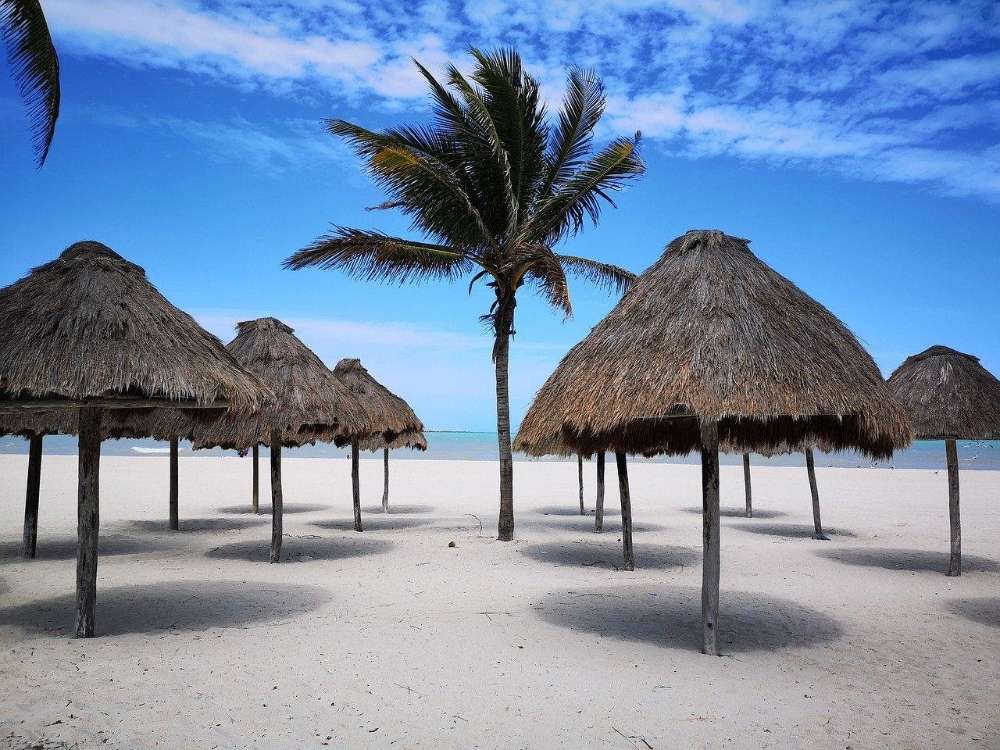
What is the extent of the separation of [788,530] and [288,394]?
10.5 m

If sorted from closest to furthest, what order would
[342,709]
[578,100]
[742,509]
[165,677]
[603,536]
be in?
[342,709], [165,677], [578,100], [603,536], [742,509]

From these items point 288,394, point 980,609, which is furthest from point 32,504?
point 980,609

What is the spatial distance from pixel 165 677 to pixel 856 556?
10.5 metres

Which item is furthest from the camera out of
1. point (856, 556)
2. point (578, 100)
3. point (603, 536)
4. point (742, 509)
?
point (742, 509)

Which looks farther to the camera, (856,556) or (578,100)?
(578,100)

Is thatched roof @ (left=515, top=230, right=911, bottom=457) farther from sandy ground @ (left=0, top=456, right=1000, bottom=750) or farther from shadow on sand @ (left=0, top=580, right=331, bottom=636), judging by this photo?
shadow on sand @ (left=0, top=580, right=331, bottom=636)

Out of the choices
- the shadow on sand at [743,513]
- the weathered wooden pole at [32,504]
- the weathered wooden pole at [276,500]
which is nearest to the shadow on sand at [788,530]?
the shadow on sand at [743,513]

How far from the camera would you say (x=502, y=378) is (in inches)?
524

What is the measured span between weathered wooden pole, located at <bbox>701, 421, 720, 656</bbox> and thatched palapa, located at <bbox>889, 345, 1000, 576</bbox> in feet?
15.9

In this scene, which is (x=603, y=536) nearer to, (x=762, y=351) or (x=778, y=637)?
(x=778, y=637)

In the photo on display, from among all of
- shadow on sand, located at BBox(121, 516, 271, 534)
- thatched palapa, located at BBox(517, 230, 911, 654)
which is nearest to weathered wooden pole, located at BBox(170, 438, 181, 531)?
shadow on sand, located at BBox(121, 516, 271, 534)

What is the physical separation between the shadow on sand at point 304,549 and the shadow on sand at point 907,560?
24.8 feet

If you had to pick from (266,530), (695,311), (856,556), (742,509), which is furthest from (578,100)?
(742,509)

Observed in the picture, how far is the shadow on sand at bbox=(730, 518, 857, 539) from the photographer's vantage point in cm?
1446
